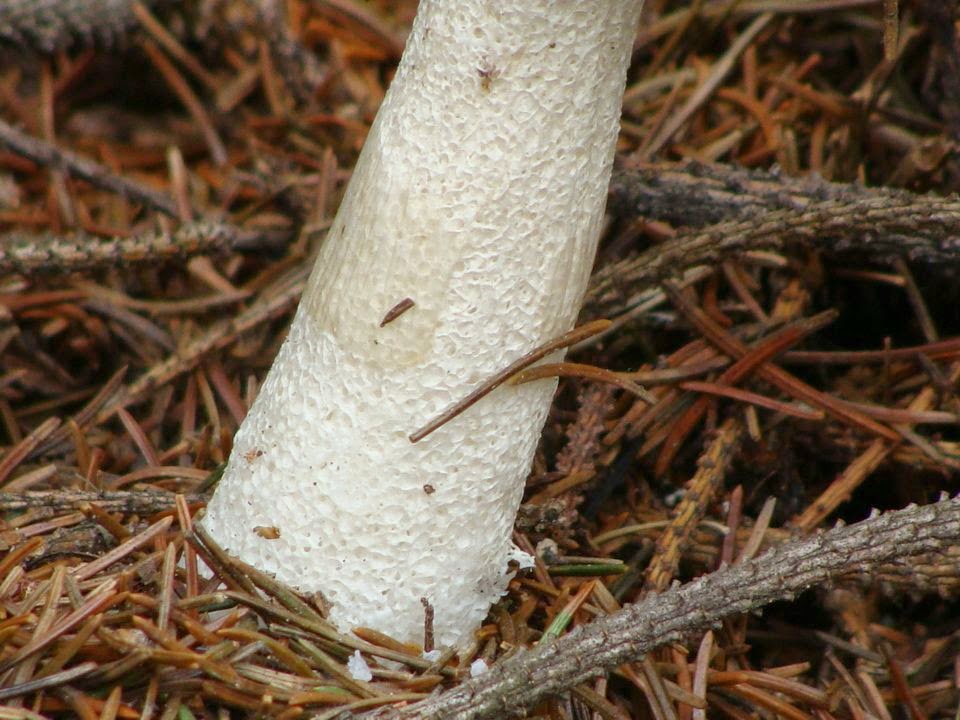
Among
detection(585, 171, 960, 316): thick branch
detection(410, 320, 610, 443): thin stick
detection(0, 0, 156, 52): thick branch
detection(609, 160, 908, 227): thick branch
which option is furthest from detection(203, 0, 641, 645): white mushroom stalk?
detection(0, 0, 156, 52): thick branch

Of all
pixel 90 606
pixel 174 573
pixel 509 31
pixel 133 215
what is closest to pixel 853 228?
pixel 509 31

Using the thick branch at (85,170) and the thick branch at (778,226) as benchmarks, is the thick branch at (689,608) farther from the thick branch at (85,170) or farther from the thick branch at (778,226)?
the thick branch at (85,170)

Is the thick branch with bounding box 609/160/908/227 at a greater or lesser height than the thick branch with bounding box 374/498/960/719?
greater

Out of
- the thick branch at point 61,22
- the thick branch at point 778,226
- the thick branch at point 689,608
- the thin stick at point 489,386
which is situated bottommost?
the thick branch at point 689,608

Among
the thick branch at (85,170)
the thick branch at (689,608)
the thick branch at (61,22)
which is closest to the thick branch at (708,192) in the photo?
the thick branch at (689,608)

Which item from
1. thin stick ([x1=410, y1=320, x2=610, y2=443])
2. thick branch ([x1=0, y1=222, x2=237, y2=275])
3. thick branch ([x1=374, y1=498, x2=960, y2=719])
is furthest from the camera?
thick branch ([x1=0, y1=222, x2=237, y2=275])

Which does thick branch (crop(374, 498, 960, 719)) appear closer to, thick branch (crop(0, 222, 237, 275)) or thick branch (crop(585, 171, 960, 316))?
thick branch (crop(585, 171, 960, 316))

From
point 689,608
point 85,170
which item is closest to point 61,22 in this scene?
point 85,170
